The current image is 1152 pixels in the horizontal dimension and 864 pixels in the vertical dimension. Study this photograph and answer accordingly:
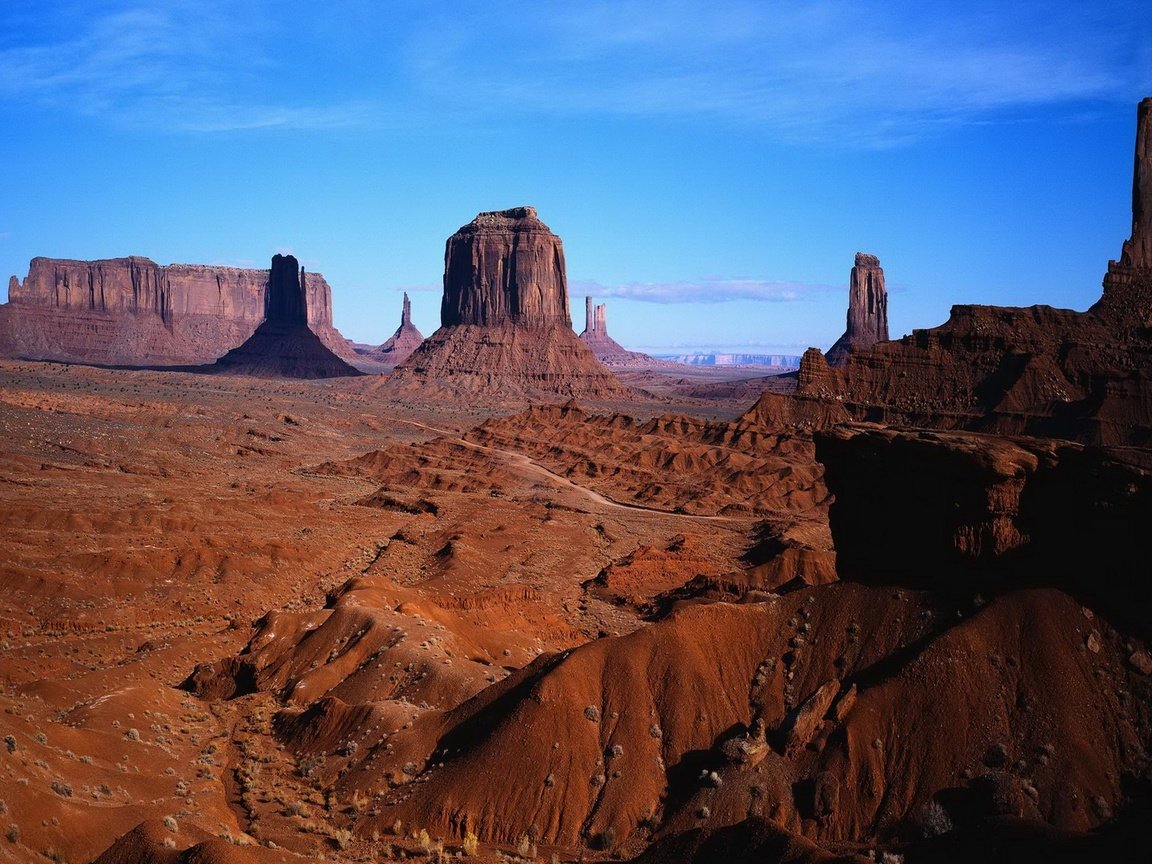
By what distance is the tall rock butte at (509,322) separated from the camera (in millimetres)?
176125

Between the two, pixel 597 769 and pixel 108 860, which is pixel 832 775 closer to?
pixel 597 769

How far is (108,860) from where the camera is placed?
56.5 feet

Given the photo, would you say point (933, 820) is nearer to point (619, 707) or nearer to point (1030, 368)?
point (619, 707)

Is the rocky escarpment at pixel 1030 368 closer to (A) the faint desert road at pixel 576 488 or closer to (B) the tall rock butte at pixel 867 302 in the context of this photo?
(A) the faint desert road at pixel 576 488

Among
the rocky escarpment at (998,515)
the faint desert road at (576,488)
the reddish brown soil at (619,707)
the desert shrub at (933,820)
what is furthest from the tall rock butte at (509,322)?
the desert shrub at (933,820)

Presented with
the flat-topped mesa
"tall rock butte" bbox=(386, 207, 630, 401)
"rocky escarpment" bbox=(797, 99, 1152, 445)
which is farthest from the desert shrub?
the flat-topped mesa

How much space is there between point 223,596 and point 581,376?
442ft

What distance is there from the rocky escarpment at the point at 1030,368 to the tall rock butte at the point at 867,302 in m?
87.8

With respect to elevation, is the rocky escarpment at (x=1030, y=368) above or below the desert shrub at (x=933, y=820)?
above

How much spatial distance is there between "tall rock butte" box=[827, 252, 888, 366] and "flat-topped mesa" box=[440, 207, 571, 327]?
52669 millimetres

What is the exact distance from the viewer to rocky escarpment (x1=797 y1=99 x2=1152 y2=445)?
8300 centimetres

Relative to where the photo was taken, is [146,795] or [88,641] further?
[88,641]

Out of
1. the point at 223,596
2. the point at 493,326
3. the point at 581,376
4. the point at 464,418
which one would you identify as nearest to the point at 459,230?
the point at 493,326

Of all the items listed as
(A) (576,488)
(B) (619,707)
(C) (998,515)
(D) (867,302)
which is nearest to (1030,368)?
(A) (576,488)
